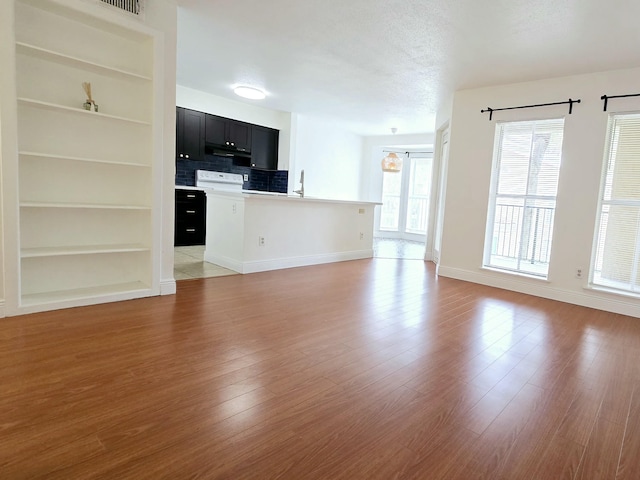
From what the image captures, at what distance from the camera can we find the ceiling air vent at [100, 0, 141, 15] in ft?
9.61

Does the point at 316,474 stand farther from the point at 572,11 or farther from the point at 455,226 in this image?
the point at 455,226

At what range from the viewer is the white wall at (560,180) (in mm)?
3900

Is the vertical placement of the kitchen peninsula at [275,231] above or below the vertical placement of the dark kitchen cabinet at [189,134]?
below

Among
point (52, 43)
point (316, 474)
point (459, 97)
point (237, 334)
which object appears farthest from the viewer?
point (459, 97)

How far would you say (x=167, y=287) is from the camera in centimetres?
350

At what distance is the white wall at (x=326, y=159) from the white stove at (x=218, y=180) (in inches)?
42.9

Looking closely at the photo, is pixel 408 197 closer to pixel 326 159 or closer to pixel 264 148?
pixel 326 159

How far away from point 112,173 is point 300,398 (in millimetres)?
2695

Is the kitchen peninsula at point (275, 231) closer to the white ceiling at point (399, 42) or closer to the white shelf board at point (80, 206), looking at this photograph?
the white shelf board at point (80, 206)

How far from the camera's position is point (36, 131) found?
290 centimetres

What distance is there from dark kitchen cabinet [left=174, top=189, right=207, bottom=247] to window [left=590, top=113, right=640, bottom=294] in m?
5.66

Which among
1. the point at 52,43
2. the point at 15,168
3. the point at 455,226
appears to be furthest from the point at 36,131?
the point at 455,226

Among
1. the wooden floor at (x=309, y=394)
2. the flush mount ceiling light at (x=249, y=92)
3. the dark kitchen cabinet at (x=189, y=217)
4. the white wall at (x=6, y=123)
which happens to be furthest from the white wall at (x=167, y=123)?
the dark kitchen cabinet at (x=189, y=217)

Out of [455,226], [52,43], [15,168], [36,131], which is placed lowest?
[455,226]
